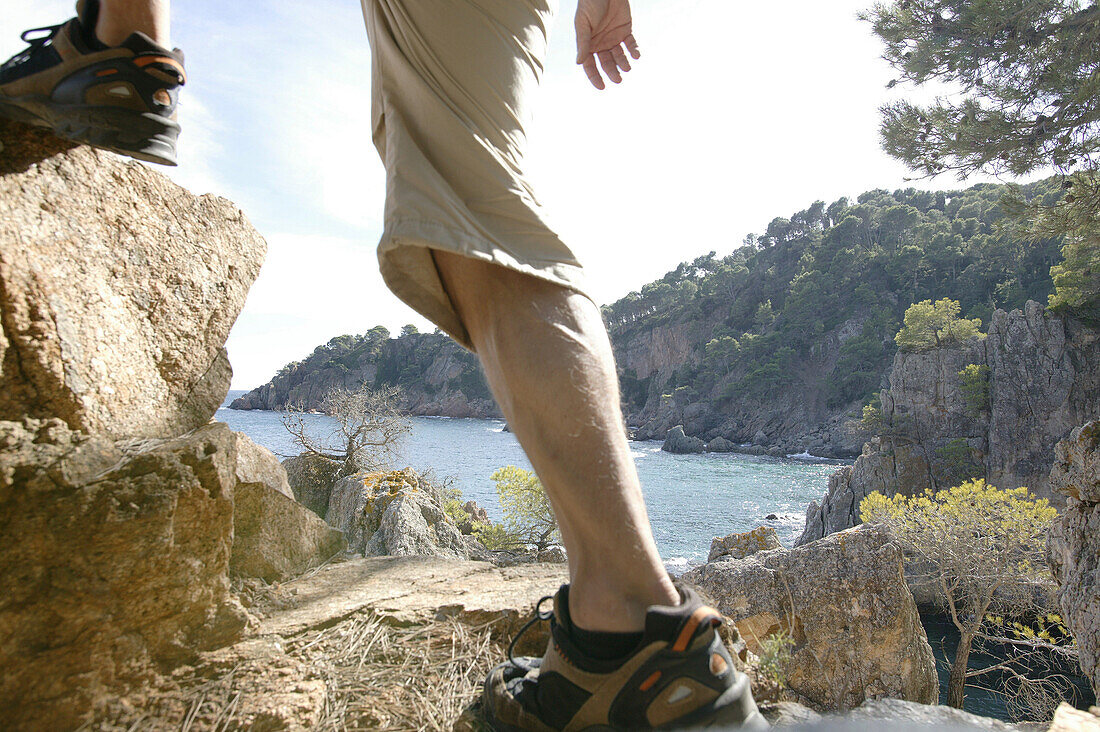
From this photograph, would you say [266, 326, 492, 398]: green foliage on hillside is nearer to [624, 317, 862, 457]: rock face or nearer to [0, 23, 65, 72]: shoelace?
[624, 317, 862, 457]: rock face

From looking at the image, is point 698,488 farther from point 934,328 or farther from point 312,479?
point 312,479

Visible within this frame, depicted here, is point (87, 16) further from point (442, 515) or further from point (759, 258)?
point (759, 258)

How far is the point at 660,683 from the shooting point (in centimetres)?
74

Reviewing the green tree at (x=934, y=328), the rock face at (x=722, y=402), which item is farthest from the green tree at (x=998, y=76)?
the rock face at (x=722, y=402)

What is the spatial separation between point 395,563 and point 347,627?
2.10 feet

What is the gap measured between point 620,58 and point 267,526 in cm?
135

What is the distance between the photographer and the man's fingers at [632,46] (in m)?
1.32

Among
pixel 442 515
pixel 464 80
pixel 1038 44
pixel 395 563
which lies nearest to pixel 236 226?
pixel 464 80

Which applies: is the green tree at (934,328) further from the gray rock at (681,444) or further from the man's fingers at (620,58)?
the man's fingers at (620,58)

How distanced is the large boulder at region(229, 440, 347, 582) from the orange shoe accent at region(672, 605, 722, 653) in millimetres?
974

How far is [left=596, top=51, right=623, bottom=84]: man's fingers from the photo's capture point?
1.35 meters

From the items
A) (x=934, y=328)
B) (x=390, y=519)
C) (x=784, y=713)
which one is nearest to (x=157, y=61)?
(x=784, y=713)

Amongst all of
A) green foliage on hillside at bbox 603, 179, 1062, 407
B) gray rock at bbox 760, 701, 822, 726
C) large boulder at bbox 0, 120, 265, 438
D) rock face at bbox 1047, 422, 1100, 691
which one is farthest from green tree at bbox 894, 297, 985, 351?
large boulder at bbox 0, 120, 265, 438

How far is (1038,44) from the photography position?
7602 mm
